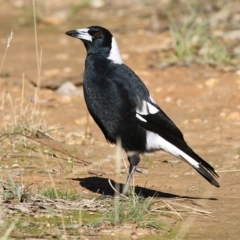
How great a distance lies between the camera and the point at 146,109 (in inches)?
197

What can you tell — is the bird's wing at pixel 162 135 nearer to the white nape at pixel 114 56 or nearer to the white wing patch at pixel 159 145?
the white wing patch at pixel 159 145

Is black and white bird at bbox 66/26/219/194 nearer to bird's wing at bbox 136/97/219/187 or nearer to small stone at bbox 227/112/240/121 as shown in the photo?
bird's wing at bbox 136/97/219/187

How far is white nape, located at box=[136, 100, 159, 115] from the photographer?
4.97m

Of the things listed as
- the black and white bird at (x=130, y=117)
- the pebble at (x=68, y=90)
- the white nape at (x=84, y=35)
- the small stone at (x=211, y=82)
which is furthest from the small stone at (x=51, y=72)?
the black and white bird at (x=130, y=117)

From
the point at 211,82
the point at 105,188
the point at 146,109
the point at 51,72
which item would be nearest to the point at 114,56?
the point at 146,109

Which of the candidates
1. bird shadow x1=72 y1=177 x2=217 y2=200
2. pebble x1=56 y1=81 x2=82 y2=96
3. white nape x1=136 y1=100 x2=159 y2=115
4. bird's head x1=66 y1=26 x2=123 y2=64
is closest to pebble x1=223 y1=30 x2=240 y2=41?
pebble x1=56 y1=81 x2=82 y2=96

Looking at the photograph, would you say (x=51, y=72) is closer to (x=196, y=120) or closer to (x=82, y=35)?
(x=196, y=120)

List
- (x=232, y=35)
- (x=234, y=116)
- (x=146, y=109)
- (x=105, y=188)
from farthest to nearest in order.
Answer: (x=232, y=35), (x=234, y=116), (x=105, y=188), (x=146, y=109)

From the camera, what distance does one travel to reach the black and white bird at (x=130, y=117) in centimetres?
489

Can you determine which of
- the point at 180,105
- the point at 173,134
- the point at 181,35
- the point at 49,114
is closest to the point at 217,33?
the point at 181,35

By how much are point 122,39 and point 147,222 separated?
632cm

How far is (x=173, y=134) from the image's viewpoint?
197 inches

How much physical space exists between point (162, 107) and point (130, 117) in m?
2.60

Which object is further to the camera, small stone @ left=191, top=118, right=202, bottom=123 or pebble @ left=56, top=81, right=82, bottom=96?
pebble @ left=56, top=81, right=82, bottom=96
